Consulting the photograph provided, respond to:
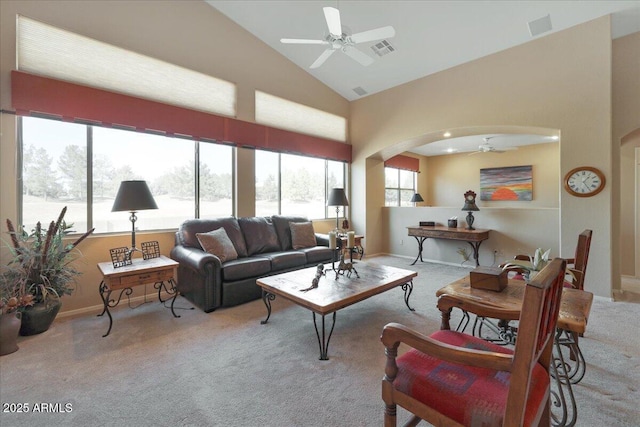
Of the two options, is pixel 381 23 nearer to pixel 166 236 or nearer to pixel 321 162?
pixel 321 162

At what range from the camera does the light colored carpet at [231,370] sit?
1659 mm

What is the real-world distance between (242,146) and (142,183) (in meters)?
1.84

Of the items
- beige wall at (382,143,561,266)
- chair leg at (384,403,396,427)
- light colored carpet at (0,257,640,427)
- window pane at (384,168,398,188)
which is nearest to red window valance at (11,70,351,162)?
light colored carpet at (0,257,640,427)

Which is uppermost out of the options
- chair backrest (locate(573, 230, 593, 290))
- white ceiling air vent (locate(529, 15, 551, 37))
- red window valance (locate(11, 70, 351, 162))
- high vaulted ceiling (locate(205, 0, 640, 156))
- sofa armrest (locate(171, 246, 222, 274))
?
high vaulted ceiling (locate(205, 0, 640, 156))

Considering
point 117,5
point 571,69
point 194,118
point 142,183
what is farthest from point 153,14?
point 571,69

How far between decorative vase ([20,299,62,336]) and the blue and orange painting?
9.46 meters

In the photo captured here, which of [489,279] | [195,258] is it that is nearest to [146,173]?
[195,258]

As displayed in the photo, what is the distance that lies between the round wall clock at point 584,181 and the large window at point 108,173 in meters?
4.99

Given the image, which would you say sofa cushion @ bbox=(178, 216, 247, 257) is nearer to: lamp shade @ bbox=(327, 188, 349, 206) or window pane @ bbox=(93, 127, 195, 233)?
window pane @ bbox=(93, 127, 195, 233)

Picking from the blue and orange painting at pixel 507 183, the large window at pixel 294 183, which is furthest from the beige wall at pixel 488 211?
the large window at pixel 294 183

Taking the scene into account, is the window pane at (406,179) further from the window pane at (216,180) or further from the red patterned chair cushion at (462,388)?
the red patterned chair cushion at (462,388)

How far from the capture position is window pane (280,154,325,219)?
5.53 meters

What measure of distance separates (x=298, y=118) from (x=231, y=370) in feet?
15.1

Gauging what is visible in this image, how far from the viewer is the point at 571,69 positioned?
3.87 m
